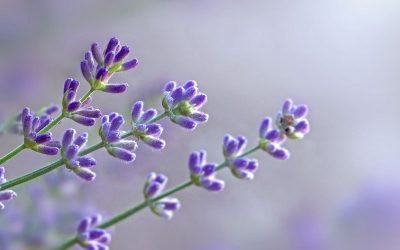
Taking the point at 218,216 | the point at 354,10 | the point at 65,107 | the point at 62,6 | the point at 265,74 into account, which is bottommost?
the point at 65,107

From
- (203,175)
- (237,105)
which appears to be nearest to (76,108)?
(203,175)

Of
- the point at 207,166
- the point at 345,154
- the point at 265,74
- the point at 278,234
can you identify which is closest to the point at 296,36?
the point at 265,74

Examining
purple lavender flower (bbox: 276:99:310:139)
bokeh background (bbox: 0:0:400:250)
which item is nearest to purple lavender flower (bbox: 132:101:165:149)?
purple lavender flower (bbox: 276:99:310:139)

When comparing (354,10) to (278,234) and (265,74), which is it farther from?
(278,234)

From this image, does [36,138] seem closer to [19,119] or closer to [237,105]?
[19,119]

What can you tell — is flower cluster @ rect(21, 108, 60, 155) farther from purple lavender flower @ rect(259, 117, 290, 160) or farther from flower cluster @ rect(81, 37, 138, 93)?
purple lavender flower @ rect(259, 117, 290, 160)

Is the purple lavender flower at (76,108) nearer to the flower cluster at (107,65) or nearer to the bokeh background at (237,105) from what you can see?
the flower cluster at (107,65)
